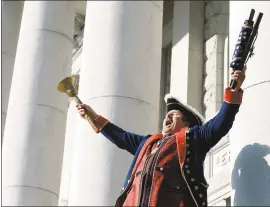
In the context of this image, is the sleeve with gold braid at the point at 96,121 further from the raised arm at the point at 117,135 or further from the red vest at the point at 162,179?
the red vest at the point at 162,179

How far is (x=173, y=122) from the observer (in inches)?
244

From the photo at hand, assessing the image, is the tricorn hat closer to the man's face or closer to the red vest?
the man's face

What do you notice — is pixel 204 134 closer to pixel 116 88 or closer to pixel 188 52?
pixel 116 88

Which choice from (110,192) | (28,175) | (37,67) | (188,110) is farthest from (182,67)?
(188,110)

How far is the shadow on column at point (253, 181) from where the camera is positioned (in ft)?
20.2

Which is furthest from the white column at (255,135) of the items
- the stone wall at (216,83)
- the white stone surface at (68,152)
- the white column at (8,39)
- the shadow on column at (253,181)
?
the white stone surface at (68,152)

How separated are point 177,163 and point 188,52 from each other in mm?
9328

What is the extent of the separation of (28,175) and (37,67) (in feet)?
8.20

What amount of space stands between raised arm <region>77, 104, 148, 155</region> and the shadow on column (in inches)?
39.2

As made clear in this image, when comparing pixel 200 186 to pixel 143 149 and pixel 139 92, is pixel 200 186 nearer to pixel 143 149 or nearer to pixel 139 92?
pixel 143 149

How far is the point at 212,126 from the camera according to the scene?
5.61m

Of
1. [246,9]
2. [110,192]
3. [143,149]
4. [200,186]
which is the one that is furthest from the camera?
[110,192]

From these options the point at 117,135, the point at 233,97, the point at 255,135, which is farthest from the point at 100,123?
the point at 233,97

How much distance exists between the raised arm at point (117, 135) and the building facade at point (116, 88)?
3.30 ft
